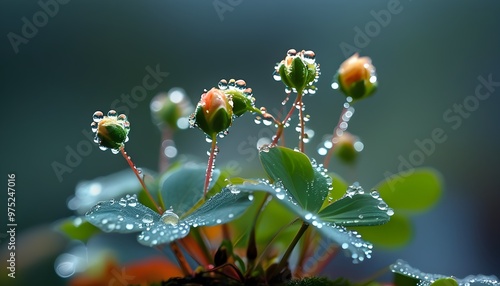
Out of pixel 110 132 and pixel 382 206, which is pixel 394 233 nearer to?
pixel 382 206

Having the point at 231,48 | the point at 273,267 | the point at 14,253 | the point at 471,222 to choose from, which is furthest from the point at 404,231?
the point at 231,48

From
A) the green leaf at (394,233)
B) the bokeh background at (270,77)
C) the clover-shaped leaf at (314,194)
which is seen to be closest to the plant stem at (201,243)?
the clover-shaped leaf at (314,194)

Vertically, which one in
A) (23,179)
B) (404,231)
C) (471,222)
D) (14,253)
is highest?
(23,179)

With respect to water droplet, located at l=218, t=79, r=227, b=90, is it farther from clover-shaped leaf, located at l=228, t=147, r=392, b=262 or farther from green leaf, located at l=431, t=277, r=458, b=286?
green leaf, located at l=431, t=277, r=458, b=286

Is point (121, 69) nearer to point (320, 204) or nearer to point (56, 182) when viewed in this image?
point (56, 182)

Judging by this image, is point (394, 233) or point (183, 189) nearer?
point (183, 189)

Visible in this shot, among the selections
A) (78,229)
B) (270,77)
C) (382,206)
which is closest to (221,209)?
(382,206)
